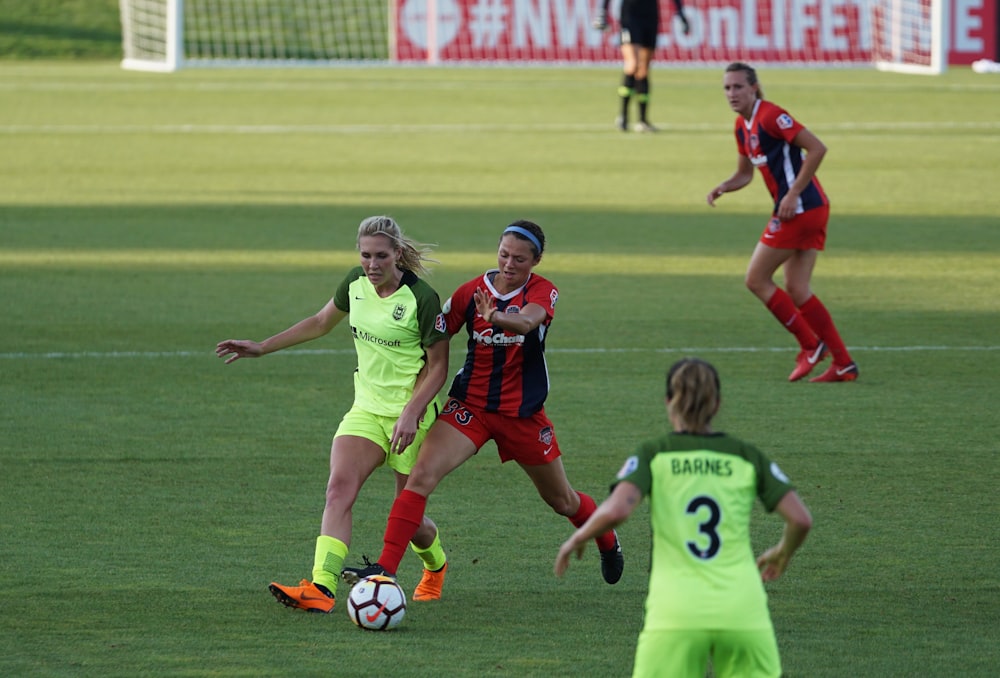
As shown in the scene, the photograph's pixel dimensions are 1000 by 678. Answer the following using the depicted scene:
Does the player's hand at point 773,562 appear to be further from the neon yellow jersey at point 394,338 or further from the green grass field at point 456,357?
the neon yellow jersey at point 394,338

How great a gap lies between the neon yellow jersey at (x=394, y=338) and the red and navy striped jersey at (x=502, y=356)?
111mm

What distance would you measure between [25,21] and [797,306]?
4075 cm

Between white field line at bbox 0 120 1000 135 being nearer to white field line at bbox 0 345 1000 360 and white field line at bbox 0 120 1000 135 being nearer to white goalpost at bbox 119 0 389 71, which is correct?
white goalpost at bbox 119 0 389 71

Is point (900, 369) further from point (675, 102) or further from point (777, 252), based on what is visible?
point (675, 102)

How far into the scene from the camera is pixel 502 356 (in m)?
6.65

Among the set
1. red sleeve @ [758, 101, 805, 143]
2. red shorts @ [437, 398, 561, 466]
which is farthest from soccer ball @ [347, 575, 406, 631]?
red sleeve @ [758, 101, 805, 143]

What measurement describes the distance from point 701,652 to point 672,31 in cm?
3419

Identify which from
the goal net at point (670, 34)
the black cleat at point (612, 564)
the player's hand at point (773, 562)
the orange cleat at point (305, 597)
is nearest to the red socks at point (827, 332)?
the black cleat at point (612, 564)

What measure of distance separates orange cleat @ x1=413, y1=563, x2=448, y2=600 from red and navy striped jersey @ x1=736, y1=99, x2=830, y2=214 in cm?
493

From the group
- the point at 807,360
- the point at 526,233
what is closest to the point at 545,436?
the point at 526,233

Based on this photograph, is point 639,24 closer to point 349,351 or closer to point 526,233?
point 349,351

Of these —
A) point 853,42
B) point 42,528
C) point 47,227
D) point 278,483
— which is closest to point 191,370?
point 278,483

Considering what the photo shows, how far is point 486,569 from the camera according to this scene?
6.93 metres

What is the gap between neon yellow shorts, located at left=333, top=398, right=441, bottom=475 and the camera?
6621 mm
